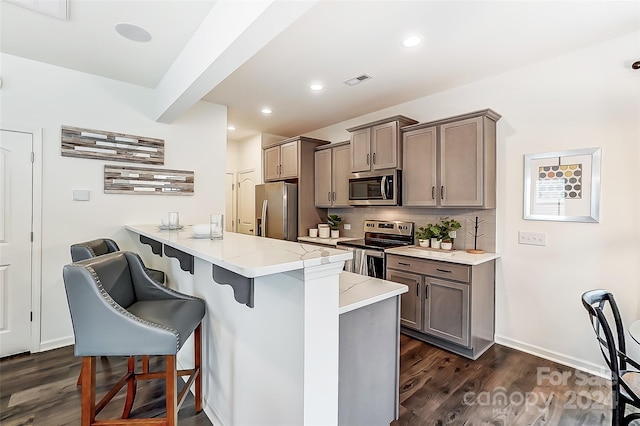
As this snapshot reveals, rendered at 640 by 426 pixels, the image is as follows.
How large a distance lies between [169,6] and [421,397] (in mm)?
3187

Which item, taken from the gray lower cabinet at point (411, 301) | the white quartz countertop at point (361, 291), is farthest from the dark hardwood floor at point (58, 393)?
the gray lower cabinet at point (411, 301)

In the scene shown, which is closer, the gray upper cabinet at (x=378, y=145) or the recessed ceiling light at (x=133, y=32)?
the recessed ceiling light at (x=133, y=32)

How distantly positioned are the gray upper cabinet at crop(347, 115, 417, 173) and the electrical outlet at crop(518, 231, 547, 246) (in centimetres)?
140

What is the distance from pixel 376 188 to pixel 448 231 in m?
0.97

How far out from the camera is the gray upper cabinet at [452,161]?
2.87 metres

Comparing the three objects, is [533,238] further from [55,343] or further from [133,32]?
[55,343]

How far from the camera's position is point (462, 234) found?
3.31m

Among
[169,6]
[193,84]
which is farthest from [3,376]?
[169,6]

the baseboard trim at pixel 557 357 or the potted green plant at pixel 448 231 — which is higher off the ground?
the potted green plant at pixel 448 231

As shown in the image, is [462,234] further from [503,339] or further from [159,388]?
[159,388]

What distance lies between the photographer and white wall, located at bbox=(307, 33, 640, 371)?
234 centimetres

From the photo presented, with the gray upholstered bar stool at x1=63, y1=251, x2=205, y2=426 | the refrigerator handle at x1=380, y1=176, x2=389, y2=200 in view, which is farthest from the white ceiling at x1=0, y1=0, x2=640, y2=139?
the gray upholstered bar stool at x1=63, y1=251, x2=205, y2=426

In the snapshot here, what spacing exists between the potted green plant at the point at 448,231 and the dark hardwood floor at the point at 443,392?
3.55ft

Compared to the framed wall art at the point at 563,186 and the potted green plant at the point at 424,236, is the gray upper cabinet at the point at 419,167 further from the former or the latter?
the framed wall art at the point at 563,186
